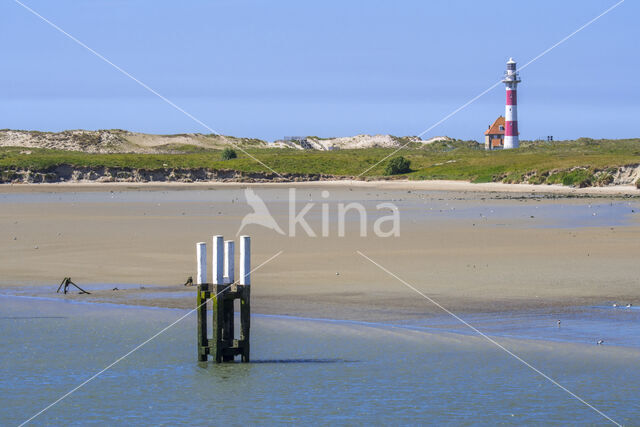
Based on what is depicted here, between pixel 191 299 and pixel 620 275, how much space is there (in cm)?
952

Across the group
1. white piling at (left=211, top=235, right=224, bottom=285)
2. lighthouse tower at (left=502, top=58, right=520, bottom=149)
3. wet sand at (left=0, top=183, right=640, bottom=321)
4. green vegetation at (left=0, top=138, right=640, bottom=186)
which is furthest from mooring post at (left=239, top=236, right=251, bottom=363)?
lighthouse tower at (left=502, top=58, right=520, bottom=149)

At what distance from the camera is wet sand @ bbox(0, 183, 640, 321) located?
1947cm

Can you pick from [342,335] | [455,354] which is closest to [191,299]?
[342,335]

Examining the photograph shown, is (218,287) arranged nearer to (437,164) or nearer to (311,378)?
(311,378)

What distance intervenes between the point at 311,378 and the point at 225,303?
1.81 metres

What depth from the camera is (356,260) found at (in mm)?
25500

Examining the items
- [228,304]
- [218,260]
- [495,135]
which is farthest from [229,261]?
[495,135]

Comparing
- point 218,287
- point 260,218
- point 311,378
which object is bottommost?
point 311,378

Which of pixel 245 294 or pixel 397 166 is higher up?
pixel 397 166

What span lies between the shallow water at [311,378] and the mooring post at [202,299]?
0.26 metres

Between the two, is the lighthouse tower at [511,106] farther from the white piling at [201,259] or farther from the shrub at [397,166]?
the white piling at [201,259]

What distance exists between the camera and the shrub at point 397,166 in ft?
290

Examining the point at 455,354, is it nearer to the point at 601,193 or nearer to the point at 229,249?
the point at 229,249

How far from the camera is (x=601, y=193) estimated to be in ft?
204
